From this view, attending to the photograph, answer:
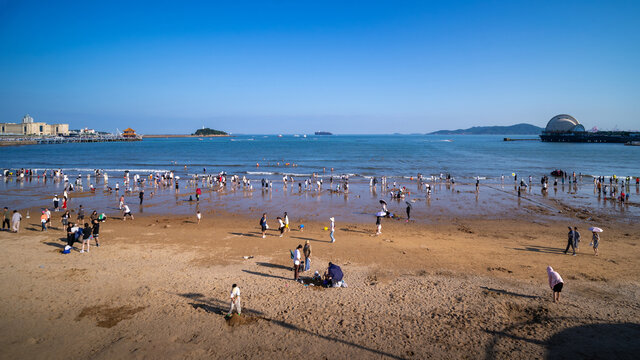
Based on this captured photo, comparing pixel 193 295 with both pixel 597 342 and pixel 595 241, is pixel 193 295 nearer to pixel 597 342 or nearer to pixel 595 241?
pixel 597 342

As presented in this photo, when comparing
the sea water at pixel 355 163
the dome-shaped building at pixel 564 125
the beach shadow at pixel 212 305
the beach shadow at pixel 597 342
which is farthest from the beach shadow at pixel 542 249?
the dome-shaped building at pixel 564 125

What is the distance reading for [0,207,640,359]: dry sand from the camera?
26.6 ft

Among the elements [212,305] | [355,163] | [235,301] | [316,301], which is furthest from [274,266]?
[355,163]

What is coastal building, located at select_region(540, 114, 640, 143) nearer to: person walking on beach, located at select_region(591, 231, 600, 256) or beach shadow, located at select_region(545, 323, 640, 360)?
person walking on beach, located at select_region(591, 231, 600, 256)

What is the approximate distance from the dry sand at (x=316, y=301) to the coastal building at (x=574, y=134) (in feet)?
471

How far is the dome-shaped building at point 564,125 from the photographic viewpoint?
449 ft

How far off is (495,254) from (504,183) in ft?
92.9

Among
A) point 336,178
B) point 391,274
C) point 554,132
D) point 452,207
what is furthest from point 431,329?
point 554,132

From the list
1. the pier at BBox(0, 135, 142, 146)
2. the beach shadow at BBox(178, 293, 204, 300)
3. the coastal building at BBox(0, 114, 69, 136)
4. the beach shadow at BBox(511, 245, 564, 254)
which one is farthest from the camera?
the coastal building at BBox(0, 114, 69, 136)

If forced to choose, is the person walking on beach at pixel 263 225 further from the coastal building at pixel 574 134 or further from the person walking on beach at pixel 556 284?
the coastal building at pixel 574 134

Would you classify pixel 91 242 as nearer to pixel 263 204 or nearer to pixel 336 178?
pixel 263 204

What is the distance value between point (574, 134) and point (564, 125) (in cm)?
743

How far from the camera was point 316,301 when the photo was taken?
10.2 meters

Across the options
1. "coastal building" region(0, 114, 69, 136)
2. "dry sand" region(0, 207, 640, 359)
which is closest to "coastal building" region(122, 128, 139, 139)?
"coastal building" region(0, 114, 69, 136)
